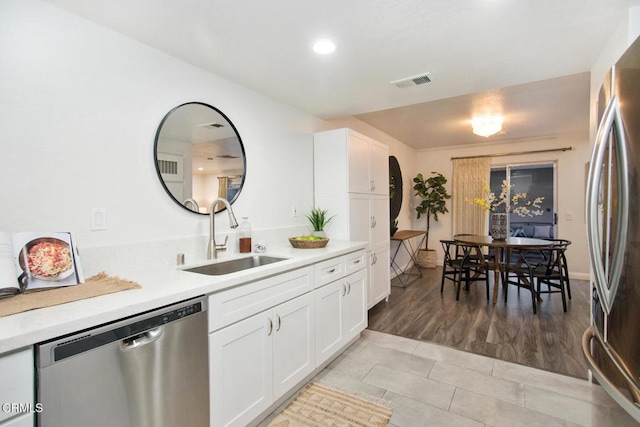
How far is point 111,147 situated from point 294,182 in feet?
5.34

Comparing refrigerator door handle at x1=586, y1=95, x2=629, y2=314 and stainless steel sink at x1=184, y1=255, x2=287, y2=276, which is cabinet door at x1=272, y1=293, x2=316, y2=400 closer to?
stainless steel sink at x1=184, y1=255, x2=287, y2=276

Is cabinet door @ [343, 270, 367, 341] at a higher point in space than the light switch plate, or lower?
lower

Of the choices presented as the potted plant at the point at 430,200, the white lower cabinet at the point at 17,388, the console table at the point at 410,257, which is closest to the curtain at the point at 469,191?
the potted plant at the point at 430,200

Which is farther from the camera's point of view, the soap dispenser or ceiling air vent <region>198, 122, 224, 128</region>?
the soap dispenser

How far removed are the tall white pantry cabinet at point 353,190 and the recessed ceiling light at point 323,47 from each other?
1.18 m

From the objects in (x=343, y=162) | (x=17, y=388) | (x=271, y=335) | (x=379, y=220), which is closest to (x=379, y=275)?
(x=379, y=220)

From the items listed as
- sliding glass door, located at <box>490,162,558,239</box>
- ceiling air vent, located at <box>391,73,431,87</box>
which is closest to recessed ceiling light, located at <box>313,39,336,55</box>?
ceiling air vent, located at <box>391,73,431,87</box>

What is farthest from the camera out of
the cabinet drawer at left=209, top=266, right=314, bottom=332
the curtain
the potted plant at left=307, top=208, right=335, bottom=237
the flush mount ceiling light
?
the curtain

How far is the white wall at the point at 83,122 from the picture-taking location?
1376mm

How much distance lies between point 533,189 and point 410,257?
8.33 feet

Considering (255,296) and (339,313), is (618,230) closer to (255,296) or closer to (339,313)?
(255,296)

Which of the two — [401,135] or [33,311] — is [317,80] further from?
[401,135]

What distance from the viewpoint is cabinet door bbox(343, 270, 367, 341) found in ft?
8.42

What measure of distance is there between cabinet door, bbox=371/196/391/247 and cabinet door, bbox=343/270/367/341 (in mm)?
797
